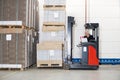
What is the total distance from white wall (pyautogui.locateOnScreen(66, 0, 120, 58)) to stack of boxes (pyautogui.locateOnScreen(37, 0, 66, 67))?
1.42 meters

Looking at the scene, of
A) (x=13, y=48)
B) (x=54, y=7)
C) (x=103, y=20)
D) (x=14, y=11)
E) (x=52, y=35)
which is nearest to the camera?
(x=13, y=48)

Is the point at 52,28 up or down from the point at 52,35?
up

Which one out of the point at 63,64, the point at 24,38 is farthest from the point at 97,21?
the point at 24,38

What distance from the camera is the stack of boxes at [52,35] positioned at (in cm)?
1138

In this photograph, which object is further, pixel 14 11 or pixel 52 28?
pixel 52 28

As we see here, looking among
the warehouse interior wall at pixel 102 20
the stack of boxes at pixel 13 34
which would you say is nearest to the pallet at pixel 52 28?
the stack of boxes at pixel 13 34

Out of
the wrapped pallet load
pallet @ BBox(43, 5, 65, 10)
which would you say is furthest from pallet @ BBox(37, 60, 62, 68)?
pallet @ BBox(43, 5, 65, 10)

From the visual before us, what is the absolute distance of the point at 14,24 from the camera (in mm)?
10820

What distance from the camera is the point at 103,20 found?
1320cm

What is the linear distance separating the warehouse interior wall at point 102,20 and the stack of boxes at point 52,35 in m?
1.26

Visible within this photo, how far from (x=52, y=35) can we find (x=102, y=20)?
8.80 feet

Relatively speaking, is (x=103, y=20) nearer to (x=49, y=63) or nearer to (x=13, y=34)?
(x=49, y=63)

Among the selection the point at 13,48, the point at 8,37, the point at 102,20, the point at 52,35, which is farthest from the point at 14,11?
the point at 102,20

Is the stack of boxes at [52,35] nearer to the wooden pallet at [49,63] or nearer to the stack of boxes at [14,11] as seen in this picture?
the wooden pallet at [49,63]
